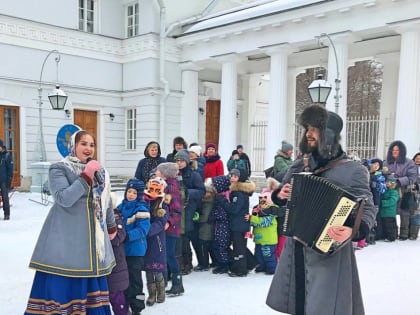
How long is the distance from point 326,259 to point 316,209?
0.33 meters

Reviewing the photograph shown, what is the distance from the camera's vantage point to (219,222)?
5.52m

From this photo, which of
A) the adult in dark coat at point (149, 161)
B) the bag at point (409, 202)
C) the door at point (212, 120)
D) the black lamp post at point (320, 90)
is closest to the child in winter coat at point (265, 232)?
the adult in dark coat at point (149, 161)

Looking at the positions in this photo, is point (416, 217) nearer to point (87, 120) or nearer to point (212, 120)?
point (87, 120)

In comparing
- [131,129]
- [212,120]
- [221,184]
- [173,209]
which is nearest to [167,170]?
[173,209]

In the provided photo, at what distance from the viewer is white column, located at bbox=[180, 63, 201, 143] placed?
16328 millimetres

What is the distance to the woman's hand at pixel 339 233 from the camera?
94.3 inches

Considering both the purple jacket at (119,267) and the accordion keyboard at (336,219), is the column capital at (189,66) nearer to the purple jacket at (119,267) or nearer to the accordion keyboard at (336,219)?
the purple jacket at (119,267)

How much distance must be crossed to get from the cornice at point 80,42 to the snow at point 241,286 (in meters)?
8.61

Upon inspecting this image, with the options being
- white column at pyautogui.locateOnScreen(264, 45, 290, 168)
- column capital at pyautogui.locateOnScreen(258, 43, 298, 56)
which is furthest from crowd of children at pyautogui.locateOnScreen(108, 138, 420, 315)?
column capital at pyautogui.locateOnScreen(258, 43, 298, 56)

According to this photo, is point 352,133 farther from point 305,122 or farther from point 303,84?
point 303,84

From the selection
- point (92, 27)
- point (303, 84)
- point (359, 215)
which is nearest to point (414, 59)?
point (359, 215)

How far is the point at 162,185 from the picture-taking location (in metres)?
4.22

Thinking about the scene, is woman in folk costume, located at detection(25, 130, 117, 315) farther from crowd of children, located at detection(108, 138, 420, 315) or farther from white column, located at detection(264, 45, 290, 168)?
white column, located at detection(264, 45, 290, 168)

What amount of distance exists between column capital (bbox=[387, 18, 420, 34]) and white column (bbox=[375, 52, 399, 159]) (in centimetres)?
318
